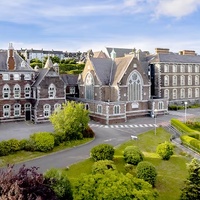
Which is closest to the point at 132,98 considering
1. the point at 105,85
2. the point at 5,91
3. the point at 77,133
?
the point at 105,85

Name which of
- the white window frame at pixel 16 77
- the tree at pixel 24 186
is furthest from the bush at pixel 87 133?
the tree at pixel 24 186

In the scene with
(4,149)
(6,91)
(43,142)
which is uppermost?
(6,91)

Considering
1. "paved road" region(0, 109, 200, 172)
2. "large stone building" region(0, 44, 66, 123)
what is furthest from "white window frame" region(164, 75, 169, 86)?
"large stone building" region(0, 44, 66, 123)

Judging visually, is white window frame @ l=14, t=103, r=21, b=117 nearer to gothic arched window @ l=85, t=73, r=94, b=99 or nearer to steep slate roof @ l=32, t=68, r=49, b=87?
steep slate roof @ l=32, t=68, r=49, b=87

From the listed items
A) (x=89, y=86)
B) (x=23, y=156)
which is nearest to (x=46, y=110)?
(x=89, y=86)

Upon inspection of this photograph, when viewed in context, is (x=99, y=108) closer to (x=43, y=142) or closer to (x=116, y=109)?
(x=116, y=109)

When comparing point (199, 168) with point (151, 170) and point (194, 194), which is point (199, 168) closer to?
point (194, 194)
